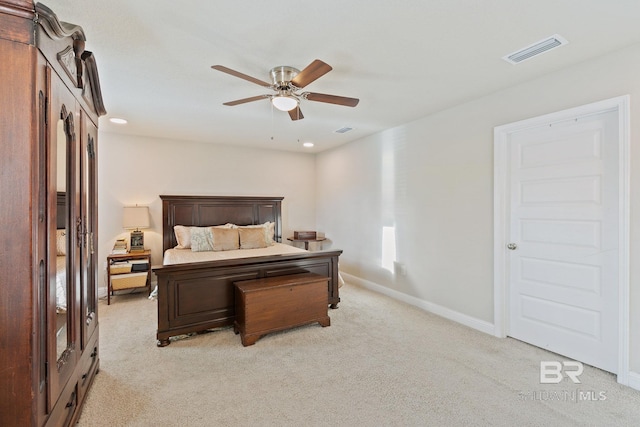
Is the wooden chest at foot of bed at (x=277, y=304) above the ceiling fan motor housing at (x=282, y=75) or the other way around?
the other way around

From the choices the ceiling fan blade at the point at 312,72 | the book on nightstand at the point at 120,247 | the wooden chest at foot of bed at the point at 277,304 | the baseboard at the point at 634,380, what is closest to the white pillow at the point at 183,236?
the book on nightstand at the point at 120,247

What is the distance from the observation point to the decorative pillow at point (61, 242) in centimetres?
149

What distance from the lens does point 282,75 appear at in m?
2.55

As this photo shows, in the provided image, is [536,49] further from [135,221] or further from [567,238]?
[135,221]

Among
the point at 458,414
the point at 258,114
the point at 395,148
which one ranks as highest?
the point at 258,114

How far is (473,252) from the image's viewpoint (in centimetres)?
336

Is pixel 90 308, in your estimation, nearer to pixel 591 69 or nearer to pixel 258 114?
pixel 258 114

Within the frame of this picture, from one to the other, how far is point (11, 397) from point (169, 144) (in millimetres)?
4522

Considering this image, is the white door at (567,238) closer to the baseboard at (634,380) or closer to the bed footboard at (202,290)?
the baseboard at (634,380)

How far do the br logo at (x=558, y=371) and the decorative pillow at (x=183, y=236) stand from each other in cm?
451

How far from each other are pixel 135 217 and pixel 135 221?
0.20 ft

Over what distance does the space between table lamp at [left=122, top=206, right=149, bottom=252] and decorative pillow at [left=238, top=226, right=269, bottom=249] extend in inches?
54.7

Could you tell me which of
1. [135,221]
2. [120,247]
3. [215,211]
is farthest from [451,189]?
[120,247]

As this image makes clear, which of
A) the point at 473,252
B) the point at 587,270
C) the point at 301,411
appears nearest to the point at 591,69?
the point at 587,270
